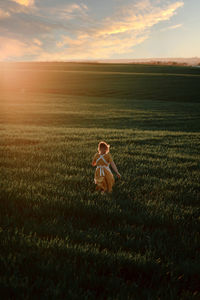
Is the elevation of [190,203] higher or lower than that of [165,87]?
lower

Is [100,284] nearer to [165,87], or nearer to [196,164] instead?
[196,164]

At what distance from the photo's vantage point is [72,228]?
384 cm

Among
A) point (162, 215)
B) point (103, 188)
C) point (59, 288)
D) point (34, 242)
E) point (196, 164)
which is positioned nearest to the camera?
point (59, 288)

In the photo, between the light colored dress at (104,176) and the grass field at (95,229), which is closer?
the grass field at (95,229)

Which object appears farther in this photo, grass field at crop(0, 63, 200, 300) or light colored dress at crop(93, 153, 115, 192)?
light colored dress at crop(93, 153, 115, 192)

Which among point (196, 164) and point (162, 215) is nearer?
point (162, 215)

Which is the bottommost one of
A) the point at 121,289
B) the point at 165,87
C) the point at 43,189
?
the point at 121,289

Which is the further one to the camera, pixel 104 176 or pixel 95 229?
pixel 104 176

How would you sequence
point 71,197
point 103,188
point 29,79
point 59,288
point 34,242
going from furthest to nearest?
1. point 29,79
2. point 103,188
3. point 71,197
4. point 34,242
5. point 59,288

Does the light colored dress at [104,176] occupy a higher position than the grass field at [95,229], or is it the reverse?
the light colored dress at [104,176]

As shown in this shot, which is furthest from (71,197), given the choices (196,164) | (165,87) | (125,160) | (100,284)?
(165,87)

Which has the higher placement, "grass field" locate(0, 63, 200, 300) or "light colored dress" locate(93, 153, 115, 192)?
"light colored dress" locate(93, 153, 115, 192)

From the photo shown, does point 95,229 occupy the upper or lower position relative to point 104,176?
lower

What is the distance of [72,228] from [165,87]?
57190mm
